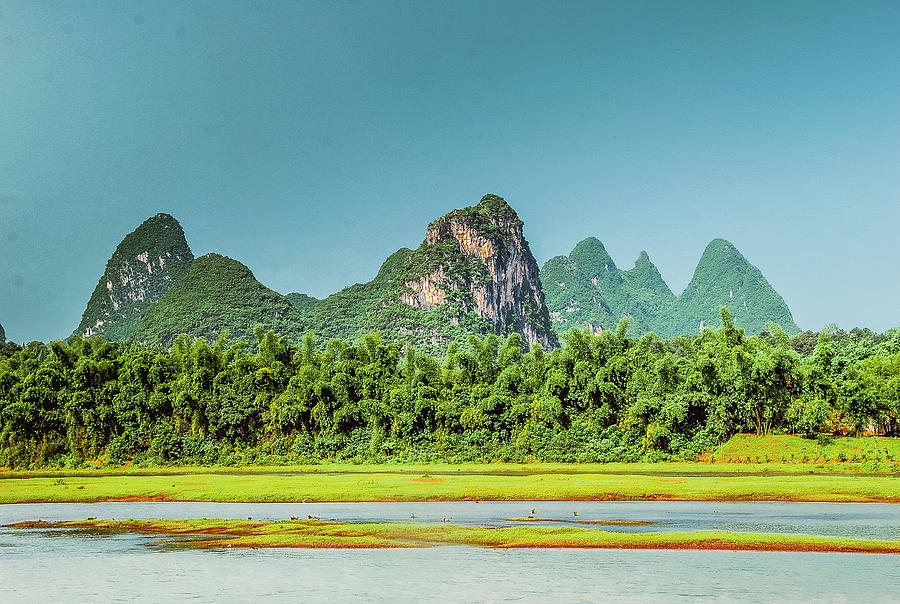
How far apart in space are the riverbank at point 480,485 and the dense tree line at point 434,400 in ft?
16.6

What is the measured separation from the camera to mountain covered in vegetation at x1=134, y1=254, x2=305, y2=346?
15225cm

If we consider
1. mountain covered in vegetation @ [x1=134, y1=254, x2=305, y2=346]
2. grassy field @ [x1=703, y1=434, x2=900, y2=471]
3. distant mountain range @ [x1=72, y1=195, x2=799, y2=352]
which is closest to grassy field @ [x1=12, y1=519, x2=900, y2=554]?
grassy field @ [x1=703, y1=434, x2=900, y2=471]

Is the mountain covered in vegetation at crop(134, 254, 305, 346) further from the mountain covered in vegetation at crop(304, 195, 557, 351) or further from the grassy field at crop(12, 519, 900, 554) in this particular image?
the grassy field at crop(12, 519, 900, 554)

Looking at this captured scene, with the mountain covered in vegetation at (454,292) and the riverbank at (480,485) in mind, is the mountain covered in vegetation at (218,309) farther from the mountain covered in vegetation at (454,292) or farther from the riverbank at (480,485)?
the riverbank at (480,485)

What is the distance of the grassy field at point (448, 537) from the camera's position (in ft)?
63.5

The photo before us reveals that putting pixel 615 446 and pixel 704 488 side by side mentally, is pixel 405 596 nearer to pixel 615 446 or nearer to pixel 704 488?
pixel 704 488

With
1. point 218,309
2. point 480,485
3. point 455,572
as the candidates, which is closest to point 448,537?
point 455,572

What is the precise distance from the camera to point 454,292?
155625 millimetres

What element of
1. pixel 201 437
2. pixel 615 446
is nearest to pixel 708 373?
pixel 615 446

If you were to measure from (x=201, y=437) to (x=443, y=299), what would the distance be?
97.4 m

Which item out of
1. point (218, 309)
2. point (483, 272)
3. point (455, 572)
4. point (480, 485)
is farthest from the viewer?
point (483, 272)

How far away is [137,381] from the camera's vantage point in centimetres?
6059

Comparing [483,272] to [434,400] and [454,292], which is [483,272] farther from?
[434,400]

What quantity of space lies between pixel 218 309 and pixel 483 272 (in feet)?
180
